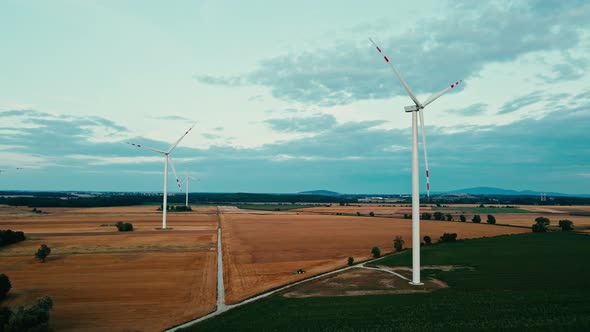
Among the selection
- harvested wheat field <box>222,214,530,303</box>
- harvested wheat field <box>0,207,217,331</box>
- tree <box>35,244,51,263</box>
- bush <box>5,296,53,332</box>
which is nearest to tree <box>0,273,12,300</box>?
harvested wheat field <box>0,207,217,331</box>

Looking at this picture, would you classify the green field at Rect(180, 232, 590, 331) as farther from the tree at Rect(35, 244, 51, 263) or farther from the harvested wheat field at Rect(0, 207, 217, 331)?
the tree at Rect(35, 244, 51, 263)

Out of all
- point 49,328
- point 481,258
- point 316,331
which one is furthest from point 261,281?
point 481,258

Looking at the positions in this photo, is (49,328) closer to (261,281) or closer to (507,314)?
(261,281)

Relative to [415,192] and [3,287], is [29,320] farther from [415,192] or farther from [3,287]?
[415,192]

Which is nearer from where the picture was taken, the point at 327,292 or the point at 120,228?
the point at 327,292

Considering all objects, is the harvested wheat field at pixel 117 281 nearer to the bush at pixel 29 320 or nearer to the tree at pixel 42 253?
the tree at pixel 42 253

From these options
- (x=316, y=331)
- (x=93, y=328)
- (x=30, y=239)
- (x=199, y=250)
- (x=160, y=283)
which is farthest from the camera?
(x=30, y=239)
